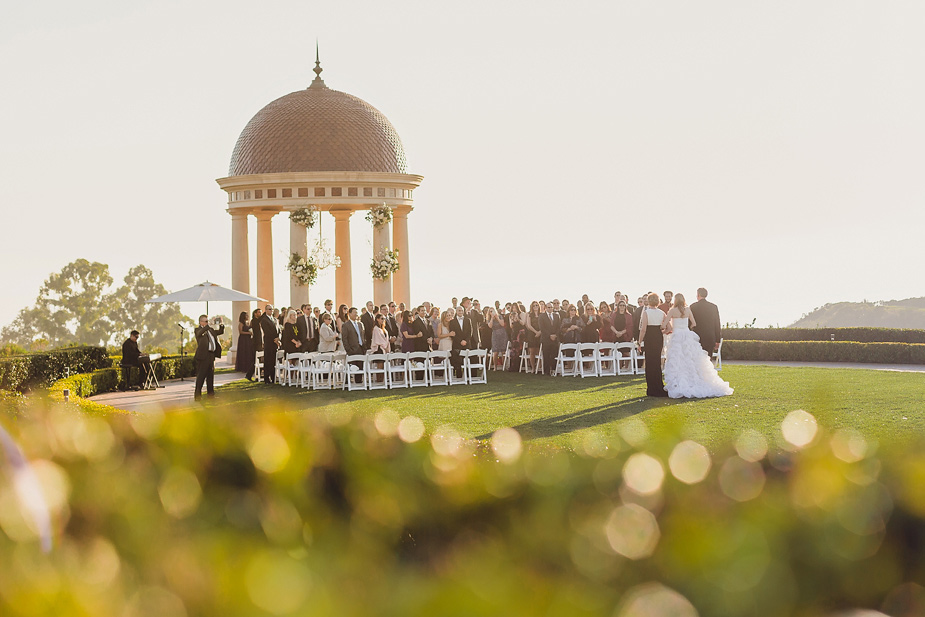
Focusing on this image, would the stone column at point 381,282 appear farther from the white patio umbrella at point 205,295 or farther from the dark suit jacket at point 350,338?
the dark suit jacket at point 350,338

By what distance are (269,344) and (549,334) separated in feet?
22.8

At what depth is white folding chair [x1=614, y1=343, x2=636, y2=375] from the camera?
2584 cm

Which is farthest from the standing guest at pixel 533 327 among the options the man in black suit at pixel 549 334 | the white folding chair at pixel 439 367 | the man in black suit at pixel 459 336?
the white folding chair at pixel 439 367

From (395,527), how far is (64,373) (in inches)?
873

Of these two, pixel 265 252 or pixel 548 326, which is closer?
pixel 548 326

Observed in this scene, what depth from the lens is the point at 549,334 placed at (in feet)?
87.0

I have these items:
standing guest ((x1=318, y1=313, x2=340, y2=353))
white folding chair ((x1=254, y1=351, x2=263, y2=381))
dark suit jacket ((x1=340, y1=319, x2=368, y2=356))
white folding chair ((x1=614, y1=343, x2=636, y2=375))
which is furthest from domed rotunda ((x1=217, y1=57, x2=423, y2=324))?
dark suit jacket ((x1=340, y1=319, x2=368, y2=356))

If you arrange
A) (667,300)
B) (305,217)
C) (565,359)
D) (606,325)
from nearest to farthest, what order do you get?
(667,300) → (565,359) → (606,325) → (305,217)

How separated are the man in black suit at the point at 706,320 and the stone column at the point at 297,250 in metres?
18.6

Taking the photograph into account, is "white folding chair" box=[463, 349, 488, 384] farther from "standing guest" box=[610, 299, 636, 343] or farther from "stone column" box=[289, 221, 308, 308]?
"stone column" box=[289, 221, 308, 308]

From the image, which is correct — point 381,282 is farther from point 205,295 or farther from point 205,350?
point 205,350

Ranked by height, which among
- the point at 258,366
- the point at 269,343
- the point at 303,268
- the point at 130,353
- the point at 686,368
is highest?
the point at 303,268

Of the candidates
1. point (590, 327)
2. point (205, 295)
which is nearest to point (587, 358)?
point (590, 327)

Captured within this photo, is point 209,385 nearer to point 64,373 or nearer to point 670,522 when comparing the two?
point 64,373
